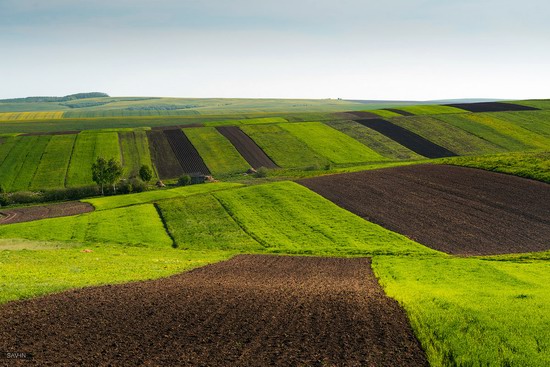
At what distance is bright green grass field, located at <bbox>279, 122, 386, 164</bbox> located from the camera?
10925cm

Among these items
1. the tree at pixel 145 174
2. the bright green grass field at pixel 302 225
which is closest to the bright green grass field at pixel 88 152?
the tree at pixel 145 174

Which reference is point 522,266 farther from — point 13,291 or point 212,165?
point 212,165

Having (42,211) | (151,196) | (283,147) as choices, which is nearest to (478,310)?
(151,196)

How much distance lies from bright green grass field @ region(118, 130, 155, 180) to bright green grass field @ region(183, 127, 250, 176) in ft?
42.3

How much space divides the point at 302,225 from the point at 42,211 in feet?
141

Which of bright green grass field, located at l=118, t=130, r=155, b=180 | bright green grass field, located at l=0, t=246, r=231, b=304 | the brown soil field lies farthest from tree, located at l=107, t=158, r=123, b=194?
bright green grass field, located at l=0, t=246, r=231, b=304

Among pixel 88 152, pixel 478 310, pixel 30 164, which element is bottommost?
pixel 30 164

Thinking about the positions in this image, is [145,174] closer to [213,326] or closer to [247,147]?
[247,147]

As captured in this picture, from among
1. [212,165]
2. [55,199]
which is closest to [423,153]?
[212,165]

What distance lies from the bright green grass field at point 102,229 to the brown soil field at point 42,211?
4.99 m

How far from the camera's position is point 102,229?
185 feet

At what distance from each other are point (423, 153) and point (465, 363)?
9968cm

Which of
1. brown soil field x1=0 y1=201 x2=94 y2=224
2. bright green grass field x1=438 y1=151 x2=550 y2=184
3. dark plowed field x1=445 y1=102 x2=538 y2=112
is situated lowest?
brown soil field x1=0 y1=201 x2=94 y2=224

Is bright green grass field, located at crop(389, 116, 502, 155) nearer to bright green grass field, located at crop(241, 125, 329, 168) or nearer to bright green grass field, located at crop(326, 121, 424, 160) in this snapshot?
bright green grass field, located at crop(326, 121, 424, 160)
